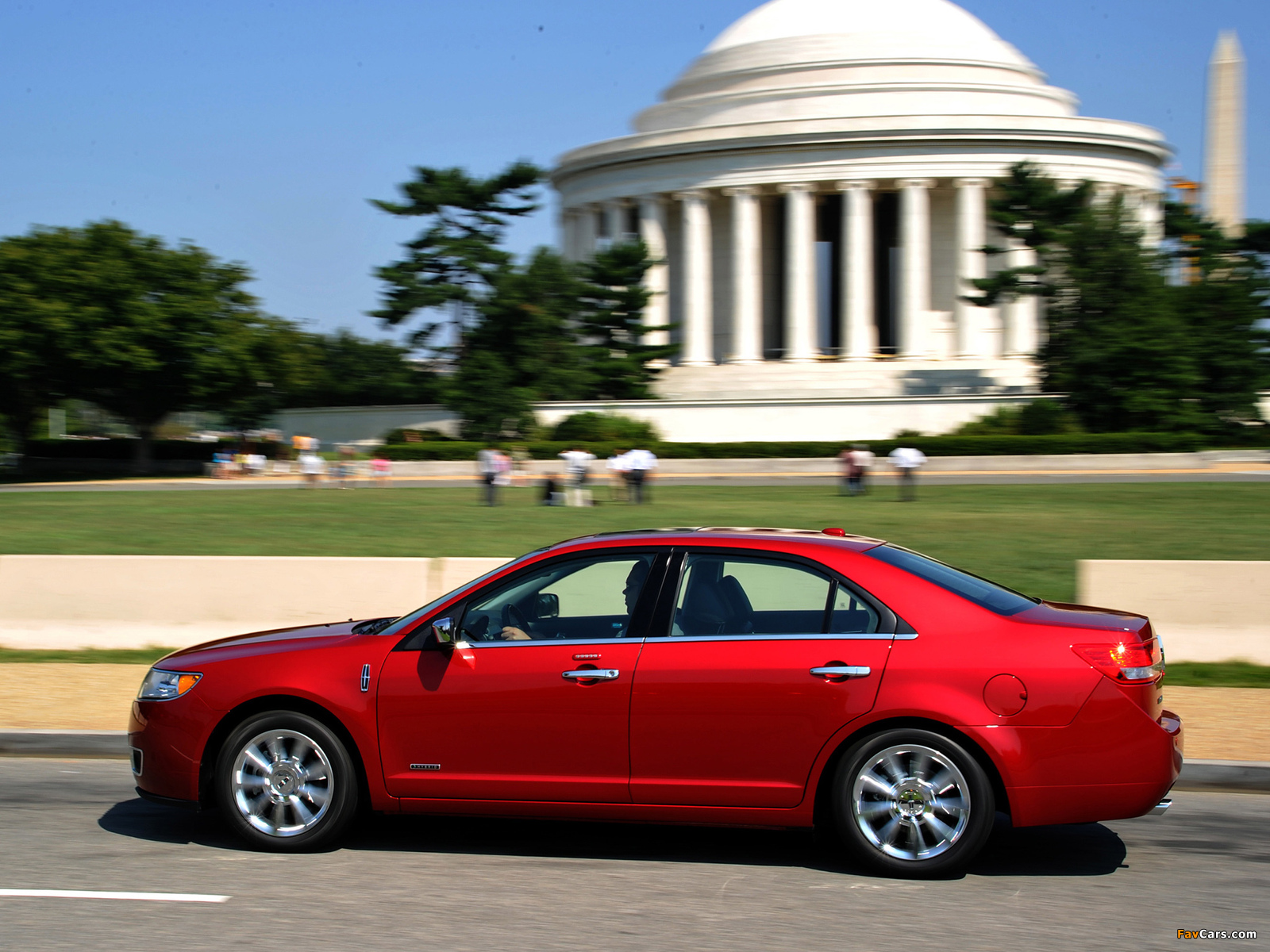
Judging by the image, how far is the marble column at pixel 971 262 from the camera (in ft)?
202

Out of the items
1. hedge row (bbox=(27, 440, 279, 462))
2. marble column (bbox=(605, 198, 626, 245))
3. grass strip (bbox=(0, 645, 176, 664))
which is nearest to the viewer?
grass strip (bbox=(0, 645, 176, 664))

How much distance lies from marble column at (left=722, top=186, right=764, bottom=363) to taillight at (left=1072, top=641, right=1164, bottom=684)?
Answer: 5719cm

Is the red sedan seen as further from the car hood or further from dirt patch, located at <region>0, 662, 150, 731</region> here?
dirt patch, located at <region>0, 662, 150, 731</region>

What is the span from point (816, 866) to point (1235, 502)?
23.1 meters

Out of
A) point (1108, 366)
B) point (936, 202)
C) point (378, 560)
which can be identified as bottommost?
point (378, 560)

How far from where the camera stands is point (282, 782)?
6.14m

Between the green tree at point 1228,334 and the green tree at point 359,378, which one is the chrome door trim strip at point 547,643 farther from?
the green tree at point 359,378

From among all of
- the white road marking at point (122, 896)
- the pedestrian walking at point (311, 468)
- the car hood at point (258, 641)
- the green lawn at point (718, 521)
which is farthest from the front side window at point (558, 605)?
the pedestrian walking at point (311, 468)

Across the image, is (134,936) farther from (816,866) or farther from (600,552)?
(816,866)

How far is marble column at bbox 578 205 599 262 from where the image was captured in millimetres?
68875

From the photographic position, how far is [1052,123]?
60.6m

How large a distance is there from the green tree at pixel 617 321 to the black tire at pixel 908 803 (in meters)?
49.8

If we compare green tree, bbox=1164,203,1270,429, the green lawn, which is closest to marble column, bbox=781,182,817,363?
green tree, bbox=1164,203,1270,429

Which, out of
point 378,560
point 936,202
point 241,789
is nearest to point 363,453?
point 936,202
